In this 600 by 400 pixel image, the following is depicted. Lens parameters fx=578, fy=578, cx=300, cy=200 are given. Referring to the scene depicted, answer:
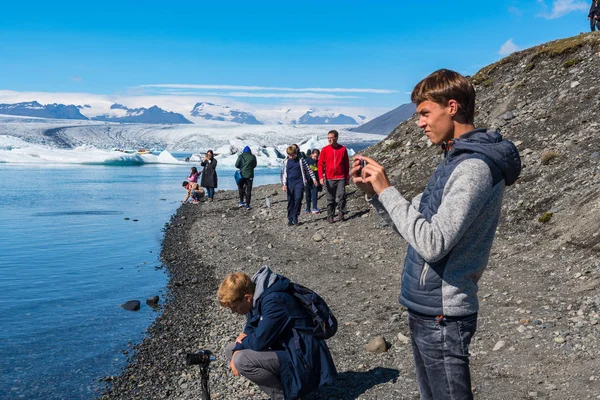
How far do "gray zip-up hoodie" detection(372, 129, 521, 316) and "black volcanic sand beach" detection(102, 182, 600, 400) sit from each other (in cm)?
307

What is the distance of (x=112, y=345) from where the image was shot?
8.91m

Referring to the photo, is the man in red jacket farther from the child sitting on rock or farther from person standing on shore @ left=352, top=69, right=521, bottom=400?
the child sitting on rock

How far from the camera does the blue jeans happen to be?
2.59 m

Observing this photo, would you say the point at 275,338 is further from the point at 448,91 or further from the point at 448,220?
the point at 448,91

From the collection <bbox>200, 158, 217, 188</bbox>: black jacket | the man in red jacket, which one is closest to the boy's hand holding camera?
the man in red jacket

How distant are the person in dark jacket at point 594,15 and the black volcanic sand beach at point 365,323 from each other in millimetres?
13018

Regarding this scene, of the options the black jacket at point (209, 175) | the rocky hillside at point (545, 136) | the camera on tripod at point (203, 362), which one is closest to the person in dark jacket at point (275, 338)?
the camera on tripod at point (203, 362)

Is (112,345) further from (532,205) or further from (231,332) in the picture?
(532,205)

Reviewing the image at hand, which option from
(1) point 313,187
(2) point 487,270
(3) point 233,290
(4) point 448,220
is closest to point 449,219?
(4) point 448,220

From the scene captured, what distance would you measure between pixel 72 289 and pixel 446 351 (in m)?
11.7

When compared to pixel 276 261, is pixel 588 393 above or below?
above

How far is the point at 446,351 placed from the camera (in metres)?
2.62

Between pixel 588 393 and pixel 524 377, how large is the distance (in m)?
0.63

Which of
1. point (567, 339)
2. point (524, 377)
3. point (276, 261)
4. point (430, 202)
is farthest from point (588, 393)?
point (276, 261)
